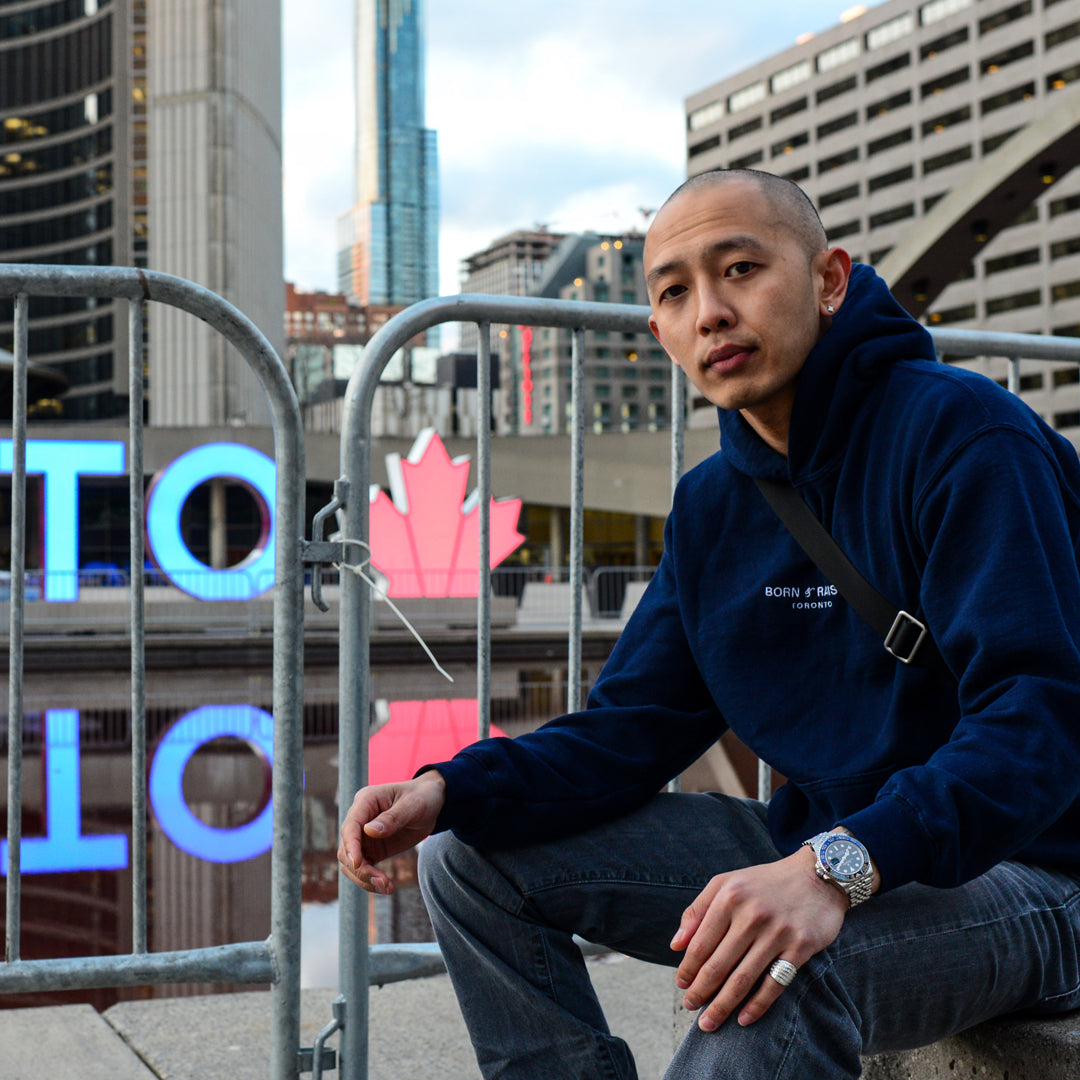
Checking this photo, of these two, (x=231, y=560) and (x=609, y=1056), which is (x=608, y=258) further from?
(x=609, y=1056)

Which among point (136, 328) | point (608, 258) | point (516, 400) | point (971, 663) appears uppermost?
point (608, 258)

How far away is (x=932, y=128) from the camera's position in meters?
78.9

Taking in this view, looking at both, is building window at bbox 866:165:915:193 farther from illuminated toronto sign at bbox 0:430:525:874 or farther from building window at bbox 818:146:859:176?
illuminated toronto sign at bbox 0:430:525:874

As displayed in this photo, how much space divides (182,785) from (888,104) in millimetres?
85298

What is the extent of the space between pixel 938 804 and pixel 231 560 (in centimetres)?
4349

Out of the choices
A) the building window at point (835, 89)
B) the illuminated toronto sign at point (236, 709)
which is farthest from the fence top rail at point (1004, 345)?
the building window at point (835, 89)

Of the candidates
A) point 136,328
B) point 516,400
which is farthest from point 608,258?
point 136,328

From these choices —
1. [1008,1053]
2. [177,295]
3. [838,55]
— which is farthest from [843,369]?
[838,55]

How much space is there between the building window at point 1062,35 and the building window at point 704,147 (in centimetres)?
2861

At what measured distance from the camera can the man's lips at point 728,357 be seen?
156cm

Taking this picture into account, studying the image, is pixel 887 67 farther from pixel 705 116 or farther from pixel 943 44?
pixel 705 116

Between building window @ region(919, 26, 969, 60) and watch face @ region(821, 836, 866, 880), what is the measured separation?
281 ft

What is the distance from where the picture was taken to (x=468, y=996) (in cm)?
159

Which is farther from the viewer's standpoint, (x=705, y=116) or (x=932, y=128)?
(x=705, y=116)
